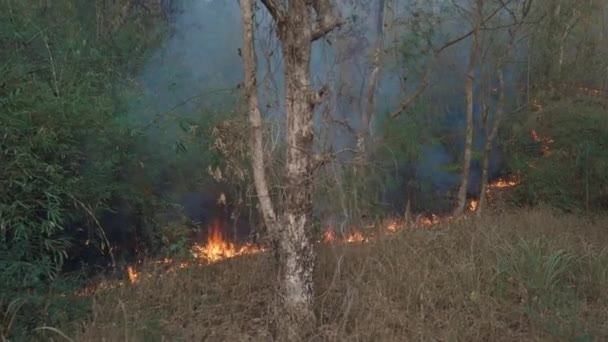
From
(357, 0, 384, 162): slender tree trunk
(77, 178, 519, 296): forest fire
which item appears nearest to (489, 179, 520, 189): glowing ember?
(357, 0, 384, 162): slender tree trunk

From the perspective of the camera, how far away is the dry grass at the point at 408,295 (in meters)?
4.46

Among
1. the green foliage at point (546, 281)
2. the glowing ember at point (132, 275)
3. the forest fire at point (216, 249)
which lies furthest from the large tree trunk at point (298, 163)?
the glowing ember at point (132, 275)

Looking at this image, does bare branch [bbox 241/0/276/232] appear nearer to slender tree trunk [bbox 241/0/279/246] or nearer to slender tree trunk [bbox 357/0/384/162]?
slender tree trunk [bbox 241/0/279/246]

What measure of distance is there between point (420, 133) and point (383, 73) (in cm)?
154

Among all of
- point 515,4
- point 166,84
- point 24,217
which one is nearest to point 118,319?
point 24,217

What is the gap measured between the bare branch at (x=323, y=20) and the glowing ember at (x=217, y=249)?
100 inches

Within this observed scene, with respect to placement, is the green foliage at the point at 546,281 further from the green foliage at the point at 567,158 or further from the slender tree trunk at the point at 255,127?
the green foliage at the point at 567,158

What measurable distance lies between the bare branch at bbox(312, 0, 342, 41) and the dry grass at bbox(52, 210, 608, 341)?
2.00 meters

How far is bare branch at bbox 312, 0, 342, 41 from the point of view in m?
4.92

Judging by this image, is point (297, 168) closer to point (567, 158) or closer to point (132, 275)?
point (132, 275)

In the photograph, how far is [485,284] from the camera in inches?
207

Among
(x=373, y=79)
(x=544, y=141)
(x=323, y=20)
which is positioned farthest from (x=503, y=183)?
(x=323, y=20)

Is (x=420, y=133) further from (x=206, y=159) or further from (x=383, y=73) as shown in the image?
(x=206, y=159)

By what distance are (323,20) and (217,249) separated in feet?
14.4
